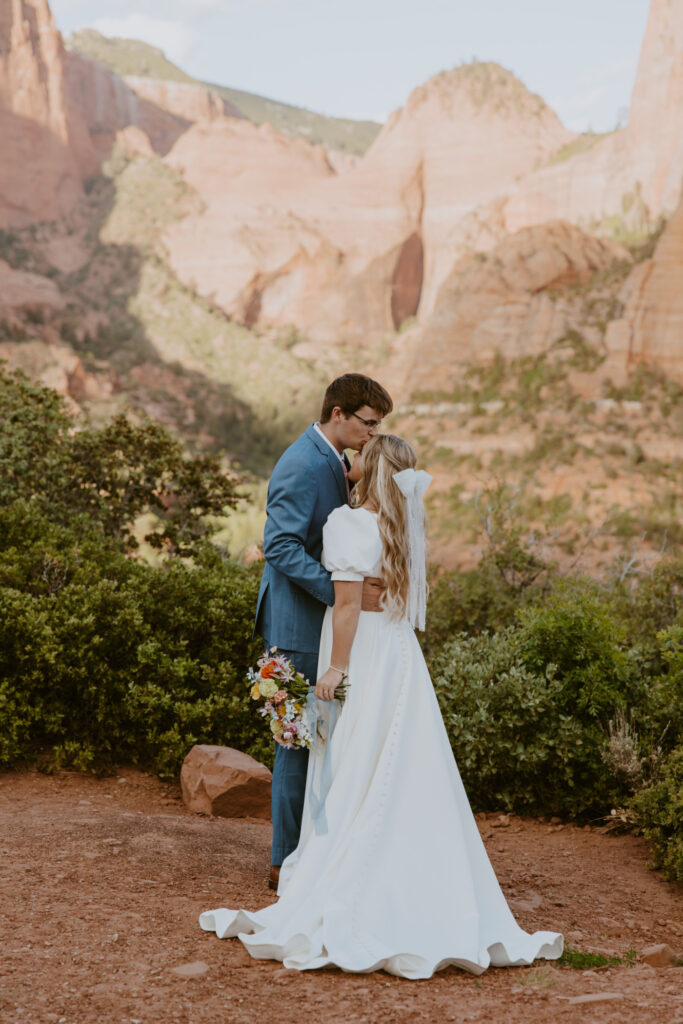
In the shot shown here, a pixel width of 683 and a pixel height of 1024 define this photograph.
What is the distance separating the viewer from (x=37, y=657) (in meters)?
5.81

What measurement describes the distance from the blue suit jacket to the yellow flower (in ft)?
0.85

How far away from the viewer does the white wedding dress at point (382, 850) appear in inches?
126

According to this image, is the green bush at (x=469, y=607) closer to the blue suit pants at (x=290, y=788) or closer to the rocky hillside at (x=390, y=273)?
the blue suit pants at (x=290, y=788)

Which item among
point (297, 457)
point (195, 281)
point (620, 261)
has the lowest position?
point (297, 457)

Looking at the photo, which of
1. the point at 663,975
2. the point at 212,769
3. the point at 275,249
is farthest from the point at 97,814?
the point at 275,249

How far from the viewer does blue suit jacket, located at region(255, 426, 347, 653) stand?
3670 mm

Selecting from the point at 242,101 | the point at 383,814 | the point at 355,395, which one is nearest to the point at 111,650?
the point at 355,395

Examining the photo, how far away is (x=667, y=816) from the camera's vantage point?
16.1ft

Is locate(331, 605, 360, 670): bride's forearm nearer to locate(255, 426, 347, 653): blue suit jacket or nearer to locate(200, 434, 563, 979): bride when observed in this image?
locate(200, 434, 563, 979): bride

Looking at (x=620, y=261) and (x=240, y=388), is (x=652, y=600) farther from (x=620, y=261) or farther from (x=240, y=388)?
(x=240, y=388)

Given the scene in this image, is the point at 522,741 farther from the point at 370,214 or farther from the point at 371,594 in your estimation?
the point at 370,214

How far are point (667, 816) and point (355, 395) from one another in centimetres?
291

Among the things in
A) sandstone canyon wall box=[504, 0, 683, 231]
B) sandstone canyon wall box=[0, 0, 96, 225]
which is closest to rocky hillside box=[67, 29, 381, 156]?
sandstone canyon wall box=[0, 0, 96, 225]

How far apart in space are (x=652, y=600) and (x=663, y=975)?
239 inches
